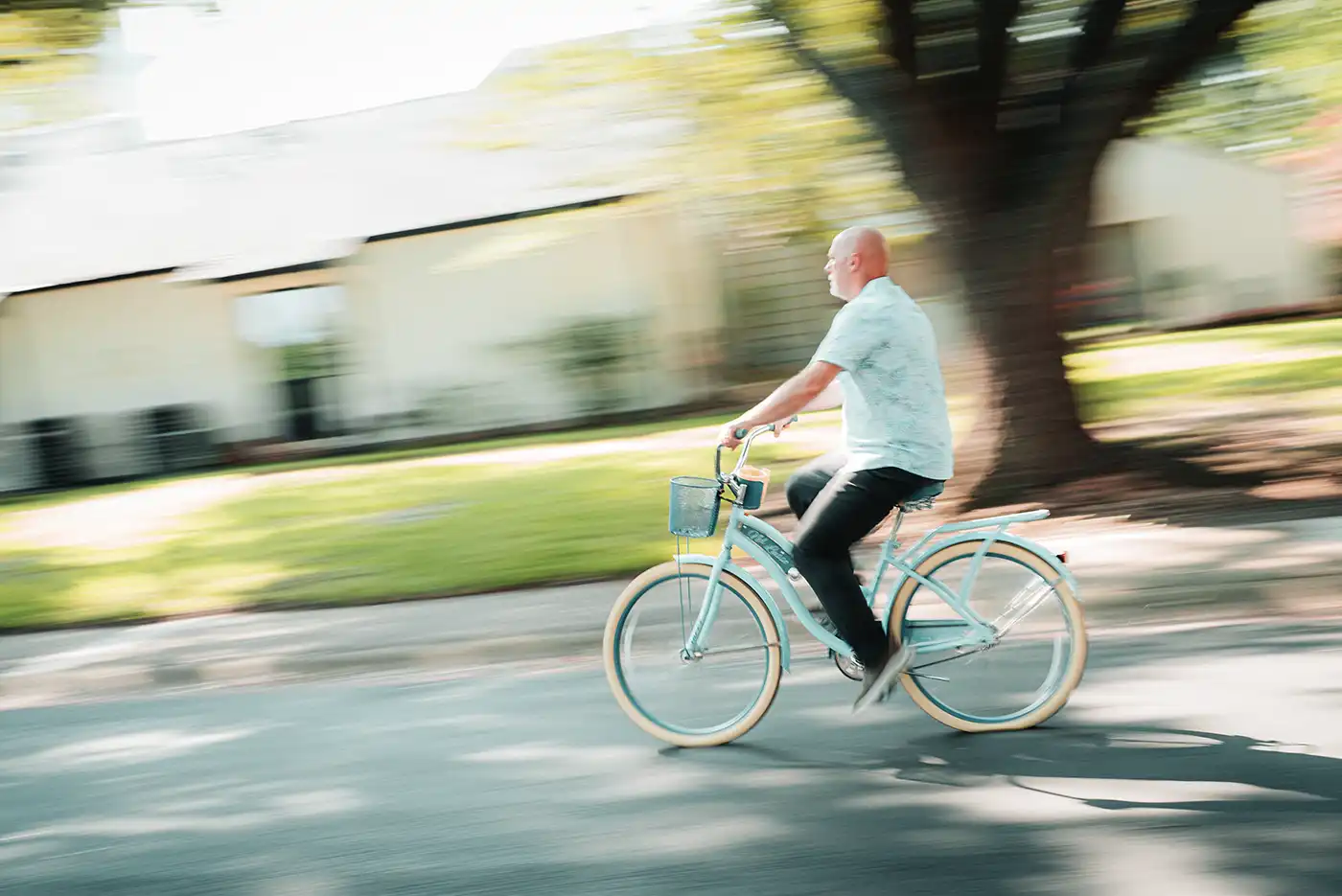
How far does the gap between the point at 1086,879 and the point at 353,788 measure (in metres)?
2.84

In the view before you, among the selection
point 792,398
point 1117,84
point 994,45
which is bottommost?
point 792,398

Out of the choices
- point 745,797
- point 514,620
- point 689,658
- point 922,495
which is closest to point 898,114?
point 514,620

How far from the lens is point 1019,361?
10.1 m

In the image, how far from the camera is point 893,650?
197 inches

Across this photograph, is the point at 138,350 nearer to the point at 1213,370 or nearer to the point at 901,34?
the point at 901,34

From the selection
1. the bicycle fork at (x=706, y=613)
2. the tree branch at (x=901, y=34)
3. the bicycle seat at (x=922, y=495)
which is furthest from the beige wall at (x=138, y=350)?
the bicycle seat at (x=922, y=495)

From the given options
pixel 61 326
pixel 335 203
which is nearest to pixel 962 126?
pixel 335 203

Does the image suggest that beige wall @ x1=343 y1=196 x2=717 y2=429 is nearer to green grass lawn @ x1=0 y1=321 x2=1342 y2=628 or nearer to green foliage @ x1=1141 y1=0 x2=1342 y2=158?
green grass lawn @ x1=0 y1=321 x2=1342 y2=628

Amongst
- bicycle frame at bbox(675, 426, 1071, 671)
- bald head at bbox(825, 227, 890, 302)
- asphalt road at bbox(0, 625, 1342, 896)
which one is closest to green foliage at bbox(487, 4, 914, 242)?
asphalt road at bbox(0, 625, 1342, 896)

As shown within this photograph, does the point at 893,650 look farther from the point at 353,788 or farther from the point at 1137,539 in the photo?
the point at 1137,539

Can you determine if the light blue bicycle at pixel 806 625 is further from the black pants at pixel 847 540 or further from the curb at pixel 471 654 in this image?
Answer: the curb at pixel 471 654

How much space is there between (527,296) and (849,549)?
1541 centimetres

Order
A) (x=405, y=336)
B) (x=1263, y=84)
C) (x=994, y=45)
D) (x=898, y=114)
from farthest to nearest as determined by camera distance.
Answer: (x=405, y=336), (x=1263, y=84), (x=898, y=114), (x=994, y=45)

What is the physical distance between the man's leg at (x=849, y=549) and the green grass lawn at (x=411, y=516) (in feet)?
13.9
